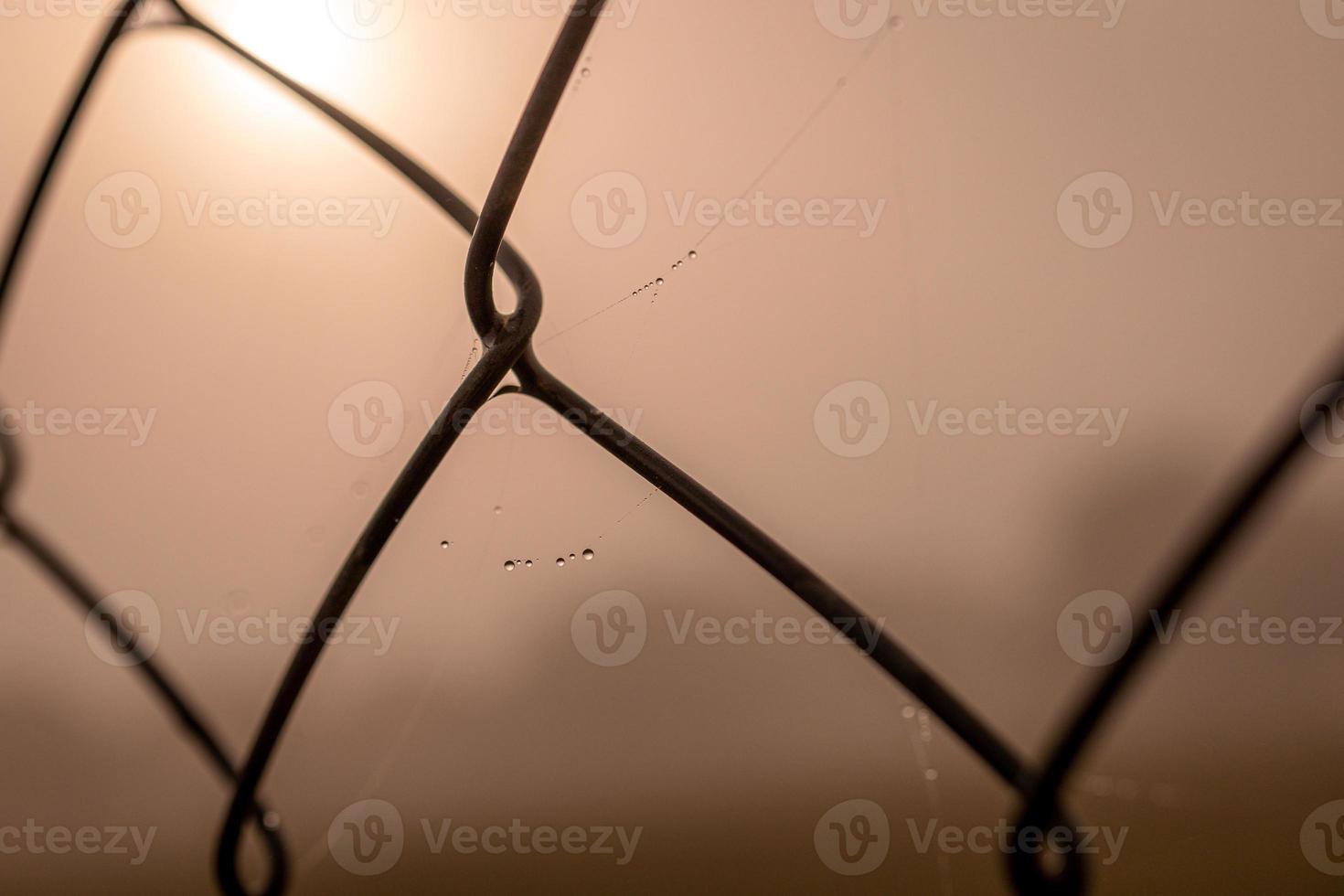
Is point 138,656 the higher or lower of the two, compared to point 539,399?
Result: lower

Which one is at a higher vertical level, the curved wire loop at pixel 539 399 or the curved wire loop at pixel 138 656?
the curved wire loop at pixel 539 399

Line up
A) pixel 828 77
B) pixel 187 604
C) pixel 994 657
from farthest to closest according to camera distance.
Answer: pixel 994 657, pixel 187 604, pixel 828 77

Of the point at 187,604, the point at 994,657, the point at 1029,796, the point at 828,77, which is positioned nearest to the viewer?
the point at 1029,796

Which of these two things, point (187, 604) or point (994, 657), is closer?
point (187, 604)

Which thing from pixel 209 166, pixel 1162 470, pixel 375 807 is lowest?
pixel 375 807

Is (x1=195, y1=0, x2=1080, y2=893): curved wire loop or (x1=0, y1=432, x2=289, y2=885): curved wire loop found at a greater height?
(x1=195, y1=0, x2=1080, y2=893): curved wire loop

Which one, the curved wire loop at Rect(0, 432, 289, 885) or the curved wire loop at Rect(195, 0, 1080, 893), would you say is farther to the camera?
the curved wire loop at Rect(0, 432, 289, 885)

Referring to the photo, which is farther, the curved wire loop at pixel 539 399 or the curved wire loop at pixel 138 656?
the curved wire loop at pixel 138 656

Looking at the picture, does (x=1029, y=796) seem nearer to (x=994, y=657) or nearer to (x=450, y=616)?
(x=450, y=616)

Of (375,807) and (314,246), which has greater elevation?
(314,246)

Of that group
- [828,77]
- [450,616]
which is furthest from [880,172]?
[450,616]

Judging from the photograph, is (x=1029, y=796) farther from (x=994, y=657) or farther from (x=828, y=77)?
(x=994, y=657)
